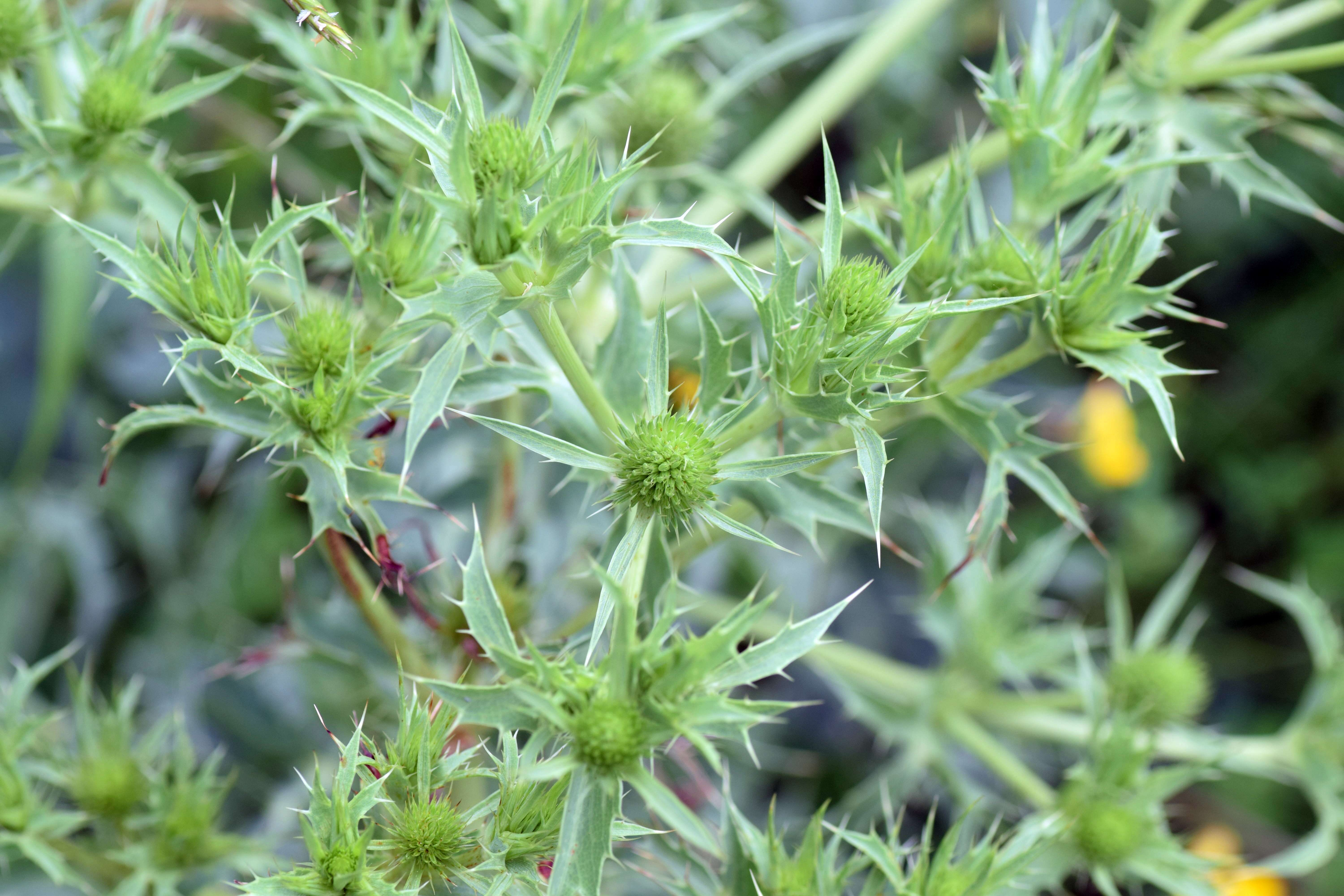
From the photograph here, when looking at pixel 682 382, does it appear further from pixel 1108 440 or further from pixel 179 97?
pixel 1108 440

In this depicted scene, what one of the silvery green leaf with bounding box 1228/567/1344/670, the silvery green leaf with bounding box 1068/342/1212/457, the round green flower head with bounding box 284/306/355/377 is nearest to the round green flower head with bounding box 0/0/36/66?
the round green flower head with bounding box 284/306/355/377

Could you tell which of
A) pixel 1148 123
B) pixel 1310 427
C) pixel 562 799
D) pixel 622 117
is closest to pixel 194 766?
pixel 562 799

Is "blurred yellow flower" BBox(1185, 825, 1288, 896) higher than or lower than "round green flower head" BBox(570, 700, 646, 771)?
lower

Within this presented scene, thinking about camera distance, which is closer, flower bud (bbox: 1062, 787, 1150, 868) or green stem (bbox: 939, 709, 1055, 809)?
flower bud (bbox: 1062, 787, 1150, 868)

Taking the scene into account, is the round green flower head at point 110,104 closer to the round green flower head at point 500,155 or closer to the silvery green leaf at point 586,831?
the round green flower head at point 500,155

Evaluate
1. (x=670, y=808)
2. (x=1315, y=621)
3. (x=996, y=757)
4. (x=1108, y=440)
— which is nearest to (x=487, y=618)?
(x=670, y=808)

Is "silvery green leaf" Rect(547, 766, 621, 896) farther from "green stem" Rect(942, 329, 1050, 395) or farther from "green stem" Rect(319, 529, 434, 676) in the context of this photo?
"green stem" Rect(942, 329, 1050, 395)

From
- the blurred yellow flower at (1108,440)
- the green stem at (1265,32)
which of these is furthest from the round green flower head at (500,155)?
the blurred yellow flower at (1108,440)
